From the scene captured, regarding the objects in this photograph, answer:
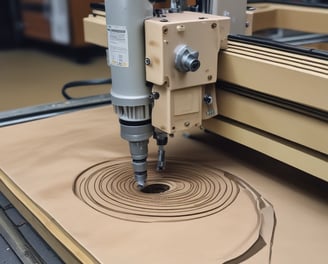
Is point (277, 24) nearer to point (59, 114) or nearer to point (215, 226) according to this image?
point (59, 114)

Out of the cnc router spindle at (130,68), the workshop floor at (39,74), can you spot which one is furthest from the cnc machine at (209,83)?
the workshop floor at (39,74)

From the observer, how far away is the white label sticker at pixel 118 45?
2.54 ft

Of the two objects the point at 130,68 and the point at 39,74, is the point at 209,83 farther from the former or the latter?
the point at 39,74

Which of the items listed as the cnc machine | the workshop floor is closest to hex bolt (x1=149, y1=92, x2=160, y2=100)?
the cnc machine

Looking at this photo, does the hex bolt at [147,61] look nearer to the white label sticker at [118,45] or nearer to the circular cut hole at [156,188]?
the white label sticker at [118,45]

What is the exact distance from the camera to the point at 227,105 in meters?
0.93

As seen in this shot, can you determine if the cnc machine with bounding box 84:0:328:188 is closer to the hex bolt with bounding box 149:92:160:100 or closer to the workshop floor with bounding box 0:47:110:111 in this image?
the hex bolt with bounding box 149:92:160:100

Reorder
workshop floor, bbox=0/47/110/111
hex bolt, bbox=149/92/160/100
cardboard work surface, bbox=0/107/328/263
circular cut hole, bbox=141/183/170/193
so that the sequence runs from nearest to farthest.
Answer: cardboard work surface, bbox=0/107/328/263, hex bolt, bbox=149/92/160/100, circular cut hole, bbox=141/183/170/193, workshop floor, bbox=0/47/110/111

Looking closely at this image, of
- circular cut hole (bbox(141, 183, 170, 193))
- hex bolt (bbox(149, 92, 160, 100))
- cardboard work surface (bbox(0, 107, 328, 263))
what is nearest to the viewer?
cardboard work surface (bbox(0, 107, 328, 263))

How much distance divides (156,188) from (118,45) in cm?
31

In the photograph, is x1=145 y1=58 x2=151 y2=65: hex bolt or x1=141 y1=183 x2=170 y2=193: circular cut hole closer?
x1=145 y1=58 x2=151 y2=65: hex bolt

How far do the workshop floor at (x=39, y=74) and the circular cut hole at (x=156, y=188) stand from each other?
163 cm

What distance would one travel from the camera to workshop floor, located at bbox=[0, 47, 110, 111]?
2.55 metres

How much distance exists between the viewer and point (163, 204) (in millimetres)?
844
